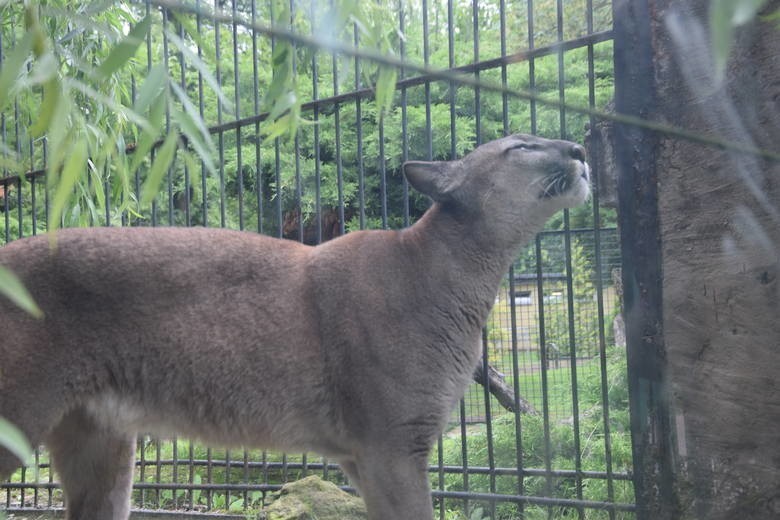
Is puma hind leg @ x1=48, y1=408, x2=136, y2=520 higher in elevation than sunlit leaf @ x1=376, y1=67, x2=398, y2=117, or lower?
lower

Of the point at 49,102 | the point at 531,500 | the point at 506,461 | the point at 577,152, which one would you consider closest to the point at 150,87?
the point at 49,102

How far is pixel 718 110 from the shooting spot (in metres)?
2.64

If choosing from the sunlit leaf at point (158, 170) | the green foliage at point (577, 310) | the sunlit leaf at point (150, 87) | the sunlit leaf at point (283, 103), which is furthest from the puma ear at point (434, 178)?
the green foliage at point (577, 310)

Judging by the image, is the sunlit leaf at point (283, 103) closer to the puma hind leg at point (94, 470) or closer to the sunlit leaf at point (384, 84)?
the sunlit leaf at point (384, 84)

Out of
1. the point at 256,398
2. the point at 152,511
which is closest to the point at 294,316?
the point at 256,398

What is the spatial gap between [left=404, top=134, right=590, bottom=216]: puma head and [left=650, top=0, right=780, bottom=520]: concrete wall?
1.48 m

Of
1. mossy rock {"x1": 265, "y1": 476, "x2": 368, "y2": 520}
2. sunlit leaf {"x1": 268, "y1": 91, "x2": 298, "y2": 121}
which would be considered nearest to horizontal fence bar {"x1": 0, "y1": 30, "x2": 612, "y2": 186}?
sunlit leaf {"x1": 268, "y1": 91, "x2": 298, "y2": 121}

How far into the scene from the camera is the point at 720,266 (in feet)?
8.79

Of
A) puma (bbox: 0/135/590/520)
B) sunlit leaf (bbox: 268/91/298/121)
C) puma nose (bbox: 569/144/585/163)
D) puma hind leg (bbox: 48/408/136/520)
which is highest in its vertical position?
puma nose (bbox: 569/144/585/163)

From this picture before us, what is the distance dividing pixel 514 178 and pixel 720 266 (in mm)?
1758

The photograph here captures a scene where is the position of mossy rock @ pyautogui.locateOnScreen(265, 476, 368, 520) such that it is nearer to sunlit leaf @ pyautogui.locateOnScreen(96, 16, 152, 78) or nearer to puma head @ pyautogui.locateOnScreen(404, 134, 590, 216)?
puma head @ pyautogui.locateOnScreen(404, 134, 590, 216)

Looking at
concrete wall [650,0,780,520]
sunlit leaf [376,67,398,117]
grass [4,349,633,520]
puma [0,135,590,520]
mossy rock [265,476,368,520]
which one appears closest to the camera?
sunlit leaf [376,67,398,117]

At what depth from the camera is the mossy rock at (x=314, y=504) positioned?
4.70 m

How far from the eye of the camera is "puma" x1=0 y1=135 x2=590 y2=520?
12.2 ft
